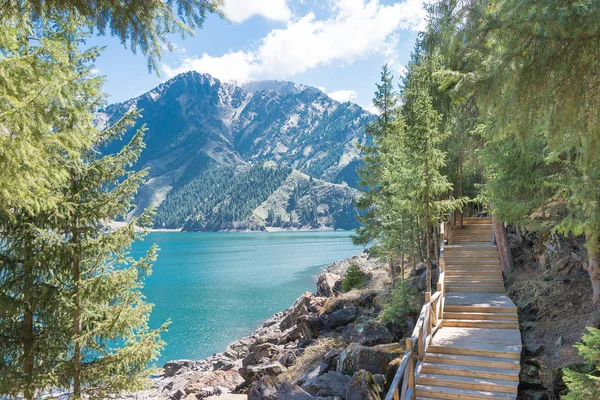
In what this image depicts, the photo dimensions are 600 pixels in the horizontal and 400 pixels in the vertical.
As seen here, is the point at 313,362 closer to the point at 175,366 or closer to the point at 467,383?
the point at 467,383

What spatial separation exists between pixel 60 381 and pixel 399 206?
10.9 meters

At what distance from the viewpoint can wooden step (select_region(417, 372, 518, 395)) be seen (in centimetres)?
804

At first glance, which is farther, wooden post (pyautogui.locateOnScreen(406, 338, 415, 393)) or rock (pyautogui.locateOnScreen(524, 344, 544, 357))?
rock (pyautogui.locateOnScreen(524, 344, 544, 357))

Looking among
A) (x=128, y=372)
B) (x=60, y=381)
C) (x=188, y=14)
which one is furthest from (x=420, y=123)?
(x=60, y=381)

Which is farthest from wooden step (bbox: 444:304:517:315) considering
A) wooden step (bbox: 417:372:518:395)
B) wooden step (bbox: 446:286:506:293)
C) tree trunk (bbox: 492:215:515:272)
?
tree trunk (bbox: 492:215:515:272)

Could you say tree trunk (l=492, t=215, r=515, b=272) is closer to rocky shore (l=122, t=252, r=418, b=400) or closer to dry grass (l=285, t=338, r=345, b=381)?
rocky shore (l=122, t=252, r=418, b=400)

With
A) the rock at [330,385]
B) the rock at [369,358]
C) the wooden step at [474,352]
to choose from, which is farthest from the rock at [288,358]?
the wooden step at [474,352]

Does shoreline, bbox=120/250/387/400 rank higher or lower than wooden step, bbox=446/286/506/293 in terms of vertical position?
lower

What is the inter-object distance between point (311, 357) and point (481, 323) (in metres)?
6.55

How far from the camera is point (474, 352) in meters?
9.26

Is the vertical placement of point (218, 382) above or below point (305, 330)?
below

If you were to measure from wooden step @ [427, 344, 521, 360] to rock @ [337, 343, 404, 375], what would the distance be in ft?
3.67

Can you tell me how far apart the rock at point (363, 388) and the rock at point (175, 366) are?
1788 centimetres

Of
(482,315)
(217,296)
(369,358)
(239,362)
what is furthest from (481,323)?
(217,296)
